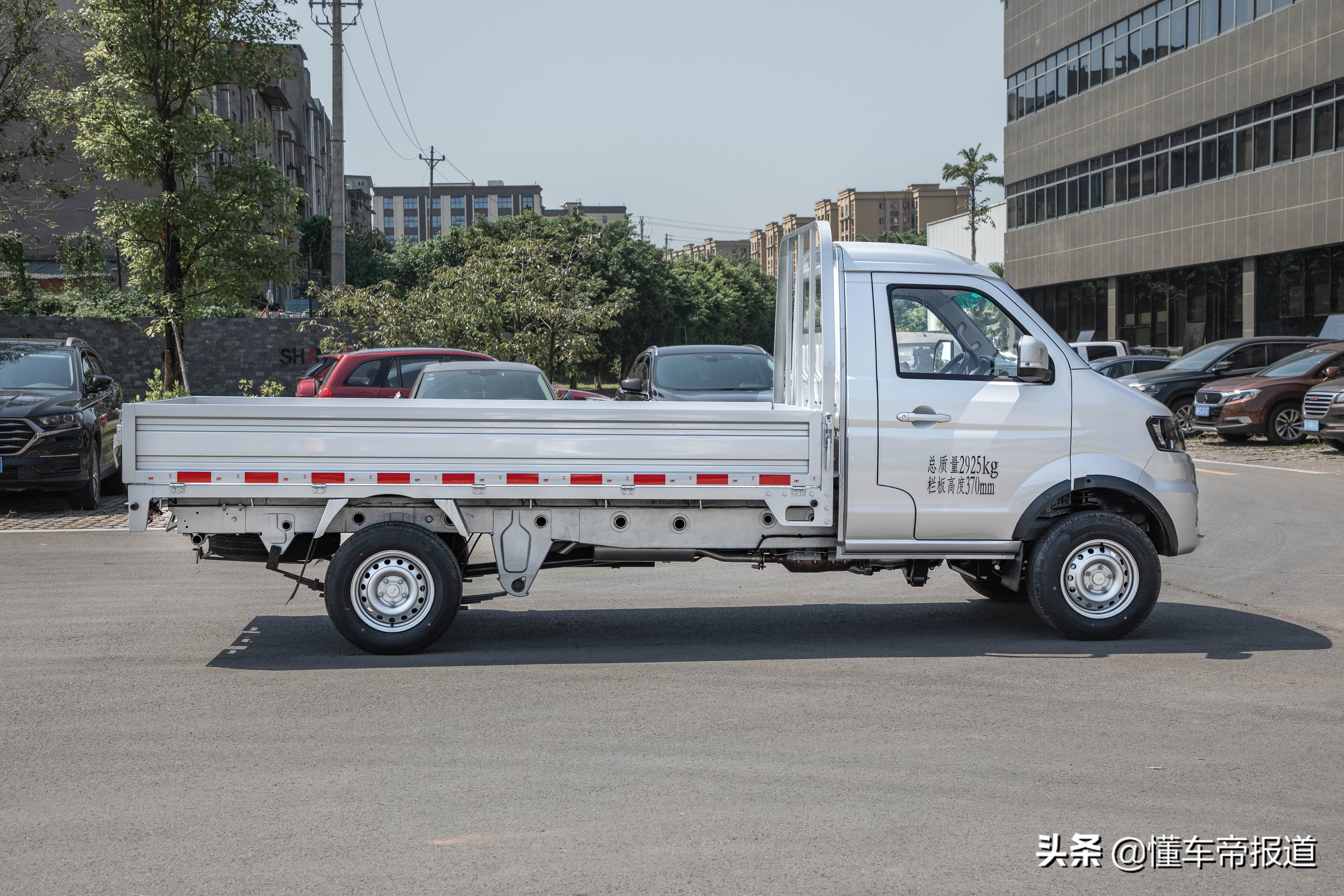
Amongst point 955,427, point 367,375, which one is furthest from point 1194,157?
point 955,427

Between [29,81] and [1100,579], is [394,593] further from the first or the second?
[29,81]

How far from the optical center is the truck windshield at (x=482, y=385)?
45.2ft

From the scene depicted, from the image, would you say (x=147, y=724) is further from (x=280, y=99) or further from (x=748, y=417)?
(x=280, y=99)

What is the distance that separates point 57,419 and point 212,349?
18.2 metres

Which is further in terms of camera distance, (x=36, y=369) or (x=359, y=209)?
(x=359, y=209)

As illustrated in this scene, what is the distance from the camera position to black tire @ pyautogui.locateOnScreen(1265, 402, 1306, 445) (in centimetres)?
2262

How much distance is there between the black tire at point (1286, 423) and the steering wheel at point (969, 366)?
55.0ft

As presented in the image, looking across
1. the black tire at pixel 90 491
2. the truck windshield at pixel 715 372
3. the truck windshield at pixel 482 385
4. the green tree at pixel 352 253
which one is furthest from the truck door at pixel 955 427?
the green tree at pixel 352 253

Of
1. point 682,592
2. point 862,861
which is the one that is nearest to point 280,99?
point 682,592

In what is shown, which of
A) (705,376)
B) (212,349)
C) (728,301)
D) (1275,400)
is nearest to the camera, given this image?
(705,376)

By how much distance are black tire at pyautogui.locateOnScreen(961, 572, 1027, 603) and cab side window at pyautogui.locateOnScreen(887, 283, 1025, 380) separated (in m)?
1.87

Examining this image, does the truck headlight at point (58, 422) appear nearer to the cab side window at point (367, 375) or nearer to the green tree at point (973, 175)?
the cab side window at point (367, 375)

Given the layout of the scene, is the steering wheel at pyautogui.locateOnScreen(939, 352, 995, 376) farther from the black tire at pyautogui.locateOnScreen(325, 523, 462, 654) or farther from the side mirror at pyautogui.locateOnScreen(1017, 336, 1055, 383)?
the black tire at pyautogui.locateOnScreen(325, 523, 462, 654)

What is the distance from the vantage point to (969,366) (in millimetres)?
7863
